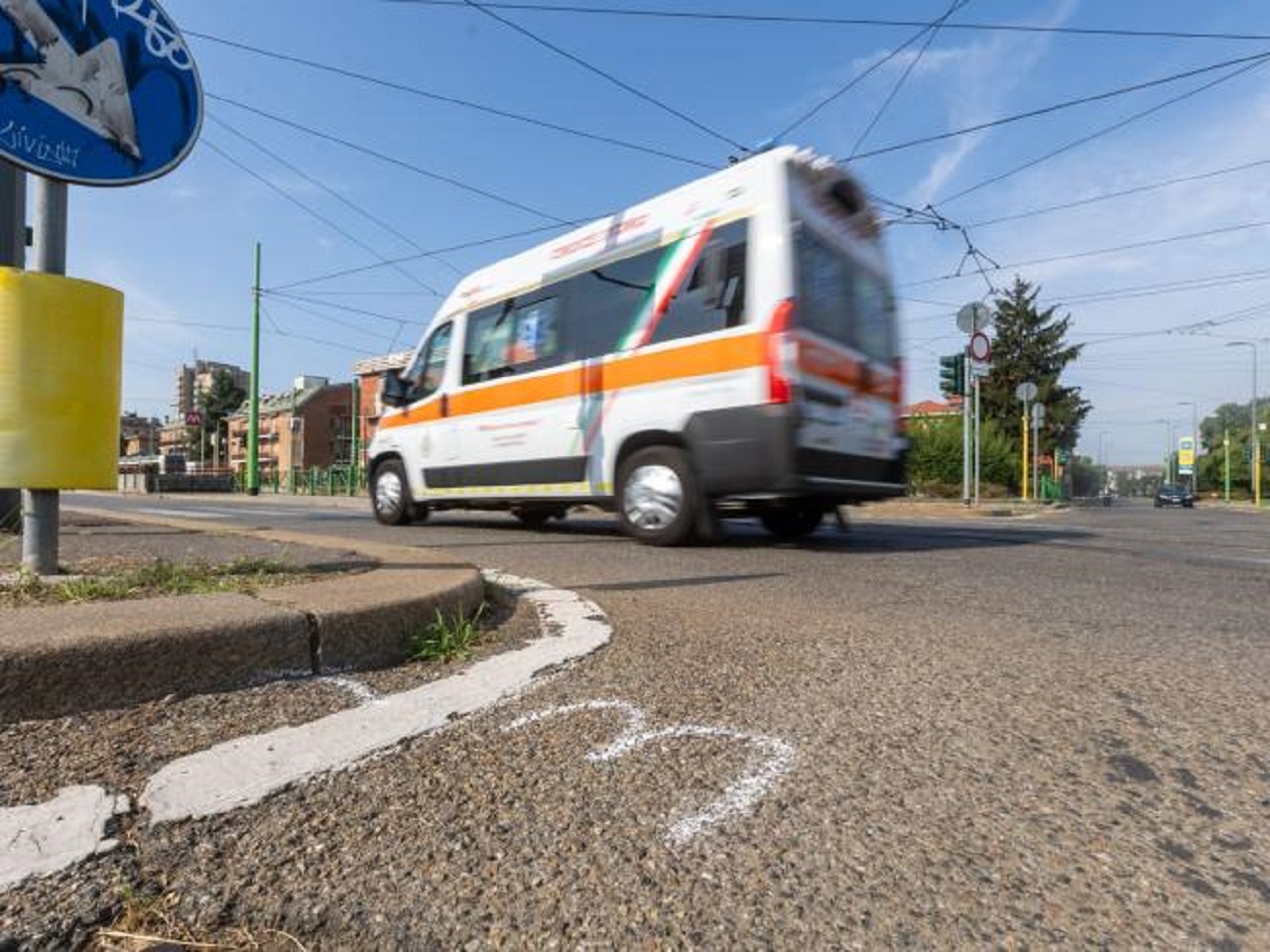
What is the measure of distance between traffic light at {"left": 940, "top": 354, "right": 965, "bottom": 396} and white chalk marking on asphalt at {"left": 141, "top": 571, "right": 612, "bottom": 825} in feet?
56.9

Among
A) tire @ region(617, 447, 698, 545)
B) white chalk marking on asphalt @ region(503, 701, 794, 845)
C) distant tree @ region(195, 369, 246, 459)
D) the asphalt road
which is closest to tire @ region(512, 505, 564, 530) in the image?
tire @ region(617, 447, 698, 545)

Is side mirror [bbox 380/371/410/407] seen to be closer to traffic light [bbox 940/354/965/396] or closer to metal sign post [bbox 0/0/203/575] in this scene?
metal sign post [bbox 0/0/203/575]

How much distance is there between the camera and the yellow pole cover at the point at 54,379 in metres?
2.90

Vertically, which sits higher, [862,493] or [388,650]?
[862,493]

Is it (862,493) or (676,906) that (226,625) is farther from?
(862,493)

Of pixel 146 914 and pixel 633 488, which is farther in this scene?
pixel 633 488

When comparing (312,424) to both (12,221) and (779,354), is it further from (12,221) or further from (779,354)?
(779,354)

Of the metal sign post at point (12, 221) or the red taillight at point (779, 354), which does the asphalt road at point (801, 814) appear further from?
the metal sign post at point (12, 221)

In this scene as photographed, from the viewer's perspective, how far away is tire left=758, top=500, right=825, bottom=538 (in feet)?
25.0

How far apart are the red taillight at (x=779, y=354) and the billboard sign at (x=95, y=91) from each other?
362cm

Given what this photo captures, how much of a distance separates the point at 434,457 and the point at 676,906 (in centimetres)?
780

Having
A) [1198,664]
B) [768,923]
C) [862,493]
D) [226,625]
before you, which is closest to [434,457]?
[862,493]

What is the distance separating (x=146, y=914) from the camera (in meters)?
1.18

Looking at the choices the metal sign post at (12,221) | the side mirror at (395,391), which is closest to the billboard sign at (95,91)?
the metal sign post at (12,221)
